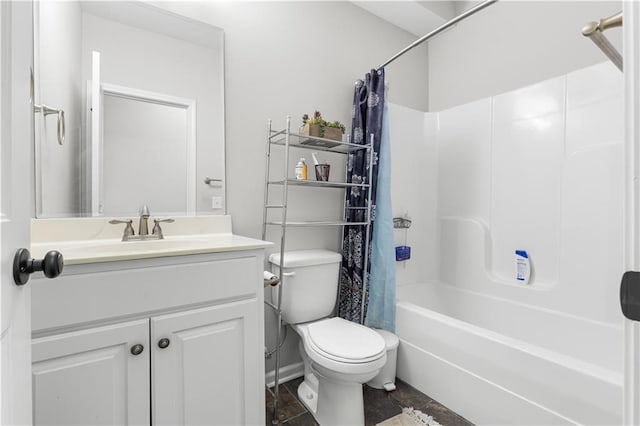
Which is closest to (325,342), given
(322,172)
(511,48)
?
(322,172)

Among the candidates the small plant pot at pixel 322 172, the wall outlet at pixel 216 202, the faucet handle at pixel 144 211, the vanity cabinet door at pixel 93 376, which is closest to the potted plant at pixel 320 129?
the small plant pot at pixel 322 172

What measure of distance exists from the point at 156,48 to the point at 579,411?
242 centimetres

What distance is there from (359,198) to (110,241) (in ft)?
4.43

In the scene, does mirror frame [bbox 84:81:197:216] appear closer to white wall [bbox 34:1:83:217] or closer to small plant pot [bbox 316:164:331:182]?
white wall [bbox 34:1:83:217]

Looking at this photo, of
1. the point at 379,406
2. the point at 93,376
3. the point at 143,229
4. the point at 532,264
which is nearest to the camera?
the point at 93,376

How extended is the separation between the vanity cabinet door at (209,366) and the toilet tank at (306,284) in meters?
0.42

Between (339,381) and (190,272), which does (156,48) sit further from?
(339,381)

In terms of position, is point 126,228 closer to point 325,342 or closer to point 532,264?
point 325,342

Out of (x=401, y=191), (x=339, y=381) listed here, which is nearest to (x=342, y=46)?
(x=401, y=191)

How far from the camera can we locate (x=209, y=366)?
42.5 inches

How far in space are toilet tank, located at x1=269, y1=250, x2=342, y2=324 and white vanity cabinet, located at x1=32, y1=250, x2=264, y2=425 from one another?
414 millimetres

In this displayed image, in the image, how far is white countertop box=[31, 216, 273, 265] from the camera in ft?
3.41

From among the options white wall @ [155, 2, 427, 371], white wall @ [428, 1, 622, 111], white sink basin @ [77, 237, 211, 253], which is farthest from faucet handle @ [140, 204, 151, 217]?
white wall @ [428, 1, 622, 111]

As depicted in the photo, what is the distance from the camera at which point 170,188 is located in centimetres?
152
